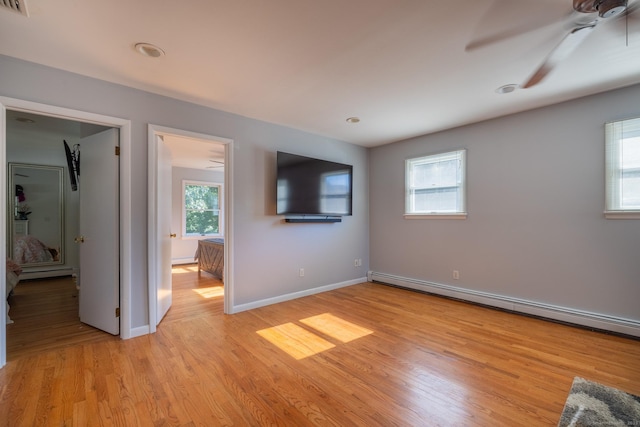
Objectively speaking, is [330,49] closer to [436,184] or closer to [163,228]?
[163,228]

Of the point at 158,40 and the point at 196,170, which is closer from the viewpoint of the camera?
the point at 158,40

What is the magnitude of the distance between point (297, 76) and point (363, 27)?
855 mm

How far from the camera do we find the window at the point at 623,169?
2.76 m

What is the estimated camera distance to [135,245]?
282cm

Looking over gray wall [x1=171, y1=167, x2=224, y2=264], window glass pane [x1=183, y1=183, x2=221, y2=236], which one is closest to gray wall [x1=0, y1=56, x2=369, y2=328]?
gray wall [x1=171, y1=167, x2=224, y2=264]

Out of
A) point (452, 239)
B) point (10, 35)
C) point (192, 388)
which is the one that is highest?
point (10, 35)

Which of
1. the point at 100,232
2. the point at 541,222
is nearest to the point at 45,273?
the point at 100,232

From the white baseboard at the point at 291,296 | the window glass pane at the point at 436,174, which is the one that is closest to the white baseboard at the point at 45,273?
the white baseboard at the point at 291,296

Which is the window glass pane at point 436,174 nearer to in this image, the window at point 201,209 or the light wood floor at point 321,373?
the light wood floor at point 321,373

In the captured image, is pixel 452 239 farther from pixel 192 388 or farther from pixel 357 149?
pixel 192 388

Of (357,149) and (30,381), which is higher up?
(357,149)

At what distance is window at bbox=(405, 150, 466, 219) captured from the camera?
159 inches

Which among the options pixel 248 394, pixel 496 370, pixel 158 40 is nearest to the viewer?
pixel 248 394

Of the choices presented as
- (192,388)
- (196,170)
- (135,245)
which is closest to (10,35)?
(135,245)
